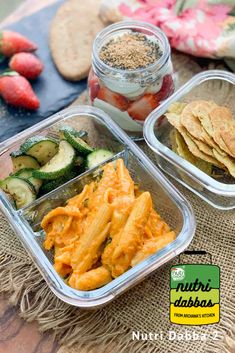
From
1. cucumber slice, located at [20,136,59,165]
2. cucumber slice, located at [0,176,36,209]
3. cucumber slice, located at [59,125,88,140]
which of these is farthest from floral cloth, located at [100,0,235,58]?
cucumber slice, located at [0,176,36,209]

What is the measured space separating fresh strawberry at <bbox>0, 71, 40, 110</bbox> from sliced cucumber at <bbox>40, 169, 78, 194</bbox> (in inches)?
14.7

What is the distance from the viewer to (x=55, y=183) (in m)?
1.48

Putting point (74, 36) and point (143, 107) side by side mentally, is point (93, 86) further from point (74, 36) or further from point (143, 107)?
point (74, 36)

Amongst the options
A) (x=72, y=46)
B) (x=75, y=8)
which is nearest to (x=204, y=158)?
(x=72, y=46)

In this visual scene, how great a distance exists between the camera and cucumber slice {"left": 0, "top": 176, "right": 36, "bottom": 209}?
4.71 feet

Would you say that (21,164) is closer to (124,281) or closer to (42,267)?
(42,267)

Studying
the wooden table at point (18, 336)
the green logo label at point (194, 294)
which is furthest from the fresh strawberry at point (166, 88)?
the wooden table at point (18, 336)

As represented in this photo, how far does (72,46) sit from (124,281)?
3.14 ft

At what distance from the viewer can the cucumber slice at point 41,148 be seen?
1.51m

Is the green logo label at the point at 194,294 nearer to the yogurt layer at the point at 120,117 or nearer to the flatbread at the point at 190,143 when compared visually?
the flatbread at the point at 190,143

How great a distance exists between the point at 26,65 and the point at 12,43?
4.4 inches

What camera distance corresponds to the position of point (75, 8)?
204 cm

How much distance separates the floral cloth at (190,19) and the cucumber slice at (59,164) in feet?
→ 1.87

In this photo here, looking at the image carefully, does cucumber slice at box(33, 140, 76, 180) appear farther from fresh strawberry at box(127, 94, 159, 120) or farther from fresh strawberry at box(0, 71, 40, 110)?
fresh strawberry at box(0, 71, 40, 110)
